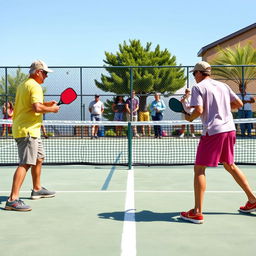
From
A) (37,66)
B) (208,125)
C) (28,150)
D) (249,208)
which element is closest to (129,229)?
(208,125)

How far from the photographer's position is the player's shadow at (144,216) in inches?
165

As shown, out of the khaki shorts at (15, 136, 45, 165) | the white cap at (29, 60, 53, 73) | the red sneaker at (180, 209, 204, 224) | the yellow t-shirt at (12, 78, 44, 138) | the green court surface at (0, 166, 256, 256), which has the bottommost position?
the green court surface at (0, 166, 256, 256)

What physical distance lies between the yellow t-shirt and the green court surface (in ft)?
2.79

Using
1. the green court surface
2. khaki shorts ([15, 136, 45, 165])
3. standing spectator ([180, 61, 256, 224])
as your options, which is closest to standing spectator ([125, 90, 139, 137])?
the green court surface

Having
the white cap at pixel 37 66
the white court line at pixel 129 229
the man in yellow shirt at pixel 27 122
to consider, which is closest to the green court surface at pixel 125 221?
the white court line at pixel 129 229

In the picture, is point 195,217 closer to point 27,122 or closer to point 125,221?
point 125,221

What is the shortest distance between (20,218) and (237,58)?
20.5 meters

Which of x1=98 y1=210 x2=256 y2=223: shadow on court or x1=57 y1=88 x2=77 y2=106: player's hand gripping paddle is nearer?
x1=98 y1=210 x2=256 y2=223: shadow on court

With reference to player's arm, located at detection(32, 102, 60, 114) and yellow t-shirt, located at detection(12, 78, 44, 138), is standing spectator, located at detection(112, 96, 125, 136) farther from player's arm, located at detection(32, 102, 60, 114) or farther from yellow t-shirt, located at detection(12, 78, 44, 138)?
player's arm, located at detection(32, 102, 60, 114)

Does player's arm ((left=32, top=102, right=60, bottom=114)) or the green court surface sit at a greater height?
player's arm ((left=32, top=102, right=60, bottom=114))

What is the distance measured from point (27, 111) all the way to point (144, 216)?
1682 mm

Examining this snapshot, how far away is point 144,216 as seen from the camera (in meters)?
4.32

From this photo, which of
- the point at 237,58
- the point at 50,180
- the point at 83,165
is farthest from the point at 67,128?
the point at 237,58

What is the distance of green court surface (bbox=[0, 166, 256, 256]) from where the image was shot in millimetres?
3336
